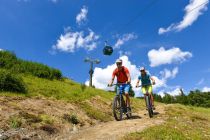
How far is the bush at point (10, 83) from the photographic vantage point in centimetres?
1798

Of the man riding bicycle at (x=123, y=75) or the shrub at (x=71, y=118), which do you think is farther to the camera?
the shrub at (x=71, y=118)

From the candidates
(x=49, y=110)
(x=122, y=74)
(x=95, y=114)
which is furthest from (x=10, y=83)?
(x=122, y=74)

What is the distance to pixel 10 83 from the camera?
18.3m

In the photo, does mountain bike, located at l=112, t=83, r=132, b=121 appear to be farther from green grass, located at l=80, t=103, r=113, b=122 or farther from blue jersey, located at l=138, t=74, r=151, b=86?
green grass, located at l=80, t=103, r=113, b=122

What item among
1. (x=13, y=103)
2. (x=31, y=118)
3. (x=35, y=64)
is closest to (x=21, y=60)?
(x=35, y=64)

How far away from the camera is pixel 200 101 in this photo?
73.6 metres

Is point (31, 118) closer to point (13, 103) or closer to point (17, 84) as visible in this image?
point (13, 103)

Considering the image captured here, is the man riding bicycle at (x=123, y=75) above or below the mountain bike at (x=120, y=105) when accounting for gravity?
above

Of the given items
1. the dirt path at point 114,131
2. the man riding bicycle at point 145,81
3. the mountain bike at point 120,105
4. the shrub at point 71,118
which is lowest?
the dirt path at point 114,131

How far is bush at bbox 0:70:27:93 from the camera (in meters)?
18.0

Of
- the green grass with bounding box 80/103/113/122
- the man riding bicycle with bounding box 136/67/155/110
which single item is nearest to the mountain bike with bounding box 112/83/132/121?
the man riding bicycle with bounding box 136/67/155/110

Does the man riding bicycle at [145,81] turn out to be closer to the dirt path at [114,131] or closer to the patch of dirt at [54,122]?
the patch of dirt at [54,122]

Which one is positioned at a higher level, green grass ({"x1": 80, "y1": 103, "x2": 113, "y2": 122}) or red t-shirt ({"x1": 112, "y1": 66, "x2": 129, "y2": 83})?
red t-shirt ({"x1": 112, "y1": 66, "x2": 129, "y2": 83})

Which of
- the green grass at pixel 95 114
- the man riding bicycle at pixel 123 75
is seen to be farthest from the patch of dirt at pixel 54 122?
the man riding bicycle at pixel 123 75
